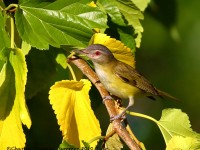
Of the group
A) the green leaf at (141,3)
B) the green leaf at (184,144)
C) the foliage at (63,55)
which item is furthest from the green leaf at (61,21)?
the green leaf at (184,144)

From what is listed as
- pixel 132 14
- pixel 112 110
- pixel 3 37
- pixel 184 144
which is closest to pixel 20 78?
pixel 3 37

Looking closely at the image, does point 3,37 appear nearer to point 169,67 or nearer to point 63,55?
point 63,55

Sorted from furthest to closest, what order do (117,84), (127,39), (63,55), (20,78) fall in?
(117,84)
(127,39)
(63,55)
(20,78)

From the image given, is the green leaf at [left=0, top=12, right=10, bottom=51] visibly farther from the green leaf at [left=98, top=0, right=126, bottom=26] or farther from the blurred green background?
the blurred green background

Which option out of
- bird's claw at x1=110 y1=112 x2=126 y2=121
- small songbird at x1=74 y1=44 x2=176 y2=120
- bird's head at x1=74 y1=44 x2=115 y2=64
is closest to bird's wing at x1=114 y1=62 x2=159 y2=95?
small songbird at x1=74 y1=44 x2=176 y2=120

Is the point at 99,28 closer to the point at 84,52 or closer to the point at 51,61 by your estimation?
the point at 84,52

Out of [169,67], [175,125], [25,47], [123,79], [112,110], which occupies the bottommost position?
[169,67]
